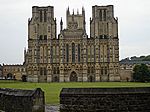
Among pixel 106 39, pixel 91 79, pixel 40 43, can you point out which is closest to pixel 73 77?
pixel 91 79

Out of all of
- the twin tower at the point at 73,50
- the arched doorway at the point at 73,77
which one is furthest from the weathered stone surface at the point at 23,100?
the arched doorway at the point at 73,77

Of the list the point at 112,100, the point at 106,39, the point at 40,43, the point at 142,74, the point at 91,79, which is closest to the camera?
the point at 112,100

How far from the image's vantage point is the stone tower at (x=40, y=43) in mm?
102250

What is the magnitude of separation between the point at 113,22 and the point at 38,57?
23.7 meters

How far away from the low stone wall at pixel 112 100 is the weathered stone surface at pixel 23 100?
5.28ft

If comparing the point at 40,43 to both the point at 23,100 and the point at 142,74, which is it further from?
the point at 23,100

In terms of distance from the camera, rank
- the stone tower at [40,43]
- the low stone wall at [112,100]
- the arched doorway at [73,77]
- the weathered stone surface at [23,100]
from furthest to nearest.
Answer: the arched doorway at [73,77] < the stone tower at [40,43] < the weathered stone surface at [23,100] < the low stone wall at [112,100]

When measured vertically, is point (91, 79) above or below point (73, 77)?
below

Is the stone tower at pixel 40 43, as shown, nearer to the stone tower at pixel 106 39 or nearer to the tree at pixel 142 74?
the stone tower at pixel 106 39

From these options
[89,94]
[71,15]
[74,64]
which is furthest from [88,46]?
[89,94]

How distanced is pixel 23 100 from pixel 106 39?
87.5 meters

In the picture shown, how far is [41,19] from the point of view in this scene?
106m

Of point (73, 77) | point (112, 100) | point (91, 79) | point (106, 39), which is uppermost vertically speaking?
point (106, 39)

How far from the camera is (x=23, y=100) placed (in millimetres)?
17125
